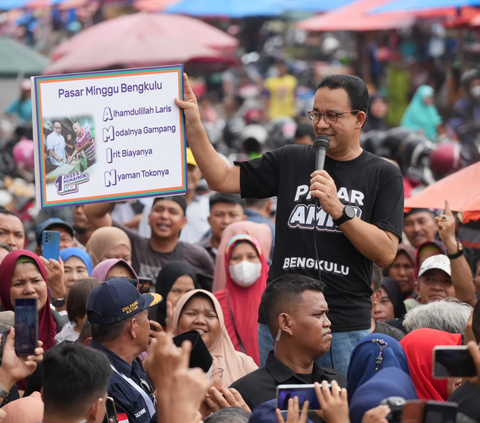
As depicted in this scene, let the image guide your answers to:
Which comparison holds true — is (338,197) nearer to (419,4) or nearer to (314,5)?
(419,4)

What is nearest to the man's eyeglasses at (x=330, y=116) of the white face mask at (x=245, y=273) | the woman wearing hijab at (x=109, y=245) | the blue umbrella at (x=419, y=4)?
the white face mask at (x=245, y=273)

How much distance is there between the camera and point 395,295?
7.09 meters

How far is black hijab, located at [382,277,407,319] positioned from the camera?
706cm

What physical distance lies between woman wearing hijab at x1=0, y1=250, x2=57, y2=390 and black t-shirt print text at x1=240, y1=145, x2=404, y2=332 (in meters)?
1.69

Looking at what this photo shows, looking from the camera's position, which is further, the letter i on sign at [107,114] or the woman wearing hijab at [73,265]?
the woman wearing hijab at [73,265]

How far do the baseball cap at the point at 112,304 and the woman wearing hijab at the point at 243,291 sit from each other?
201cm

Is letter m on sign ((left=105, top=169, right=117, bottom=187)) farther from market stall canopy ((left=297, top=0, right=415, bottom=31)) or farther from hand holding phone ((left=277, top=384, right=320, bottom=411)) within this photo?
market stall canopy ((left=297, top=0, right=415, bottom=31))

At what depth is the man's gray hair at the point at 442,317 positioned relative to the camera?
193 inches

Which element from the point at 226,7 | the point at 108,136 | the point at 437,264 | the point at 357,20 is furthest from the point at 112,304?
the point at 226,7

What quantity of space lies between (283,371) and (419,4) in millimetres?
12608

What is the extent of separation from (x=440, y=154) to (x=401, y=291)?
220 cm

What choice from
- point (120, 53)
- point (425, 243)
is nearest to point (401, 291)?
point (425, 243)

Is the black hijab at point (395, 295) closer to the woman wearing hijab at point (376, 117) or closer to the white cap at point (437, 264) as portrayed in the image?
the white cap at point (437, 264)

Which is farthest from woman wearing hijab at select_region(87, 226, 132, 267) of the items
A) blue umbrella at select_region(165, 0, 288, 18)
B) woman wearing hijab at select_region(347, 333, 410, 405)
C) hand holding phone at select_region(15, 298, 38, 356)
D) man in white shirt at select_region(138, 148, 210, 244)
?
blue umbrella at select_region(165, 0, 288, 18)
